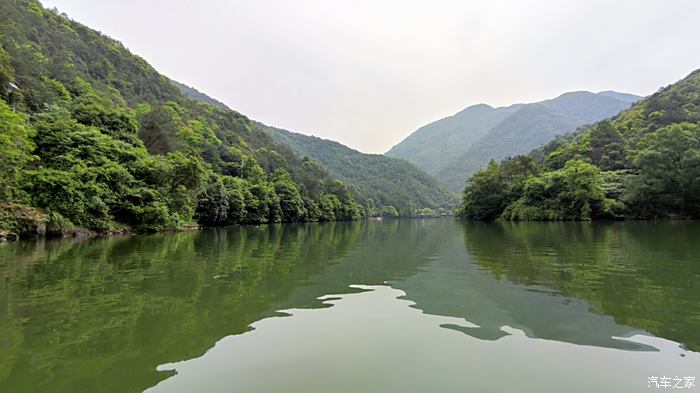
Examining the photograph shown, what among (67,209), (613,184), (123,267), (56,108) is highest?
(56,108)

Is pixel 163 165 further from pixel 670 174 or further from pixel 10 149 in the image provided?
pixel 670 174

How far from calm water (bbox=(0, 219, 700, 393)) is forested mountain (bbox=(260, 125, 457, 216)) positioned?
491ft

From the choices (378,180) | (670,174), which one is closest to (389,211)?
(378,180)

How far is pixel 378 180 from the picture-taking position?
7156 inches

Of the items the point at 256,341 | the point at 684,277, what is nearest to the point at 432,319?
the point at 256,341

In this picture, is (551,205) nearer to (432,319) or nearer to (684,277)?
(684,277)

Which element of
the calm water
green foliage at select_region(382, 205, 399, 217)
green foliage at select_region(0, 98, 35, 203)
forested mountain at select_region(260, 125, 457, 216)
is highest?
forested mountain at select_region(260, 125, 457, 216)

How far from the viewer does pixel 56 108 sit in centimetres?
3266

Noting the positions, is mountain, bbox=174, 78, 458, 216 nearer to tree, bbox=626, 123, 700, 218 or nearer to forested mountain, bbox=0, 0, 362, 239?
forested mountain, bbox=0, 0, 362, 239

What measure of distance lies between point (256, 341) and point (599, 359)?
4.12 meters

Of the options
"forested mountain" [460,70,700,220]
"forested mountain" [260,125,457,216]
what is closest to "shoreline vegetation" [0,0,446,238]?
"forested mountain" [460,70,700,220]

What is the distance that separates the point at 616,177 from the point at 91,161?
61.0m

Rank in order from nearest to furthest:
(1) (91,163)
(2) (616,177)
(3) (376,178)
A: (1) (91,163)
(2) (616,177)
(3) (376,178)

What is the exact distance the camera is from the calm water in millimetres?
3900
